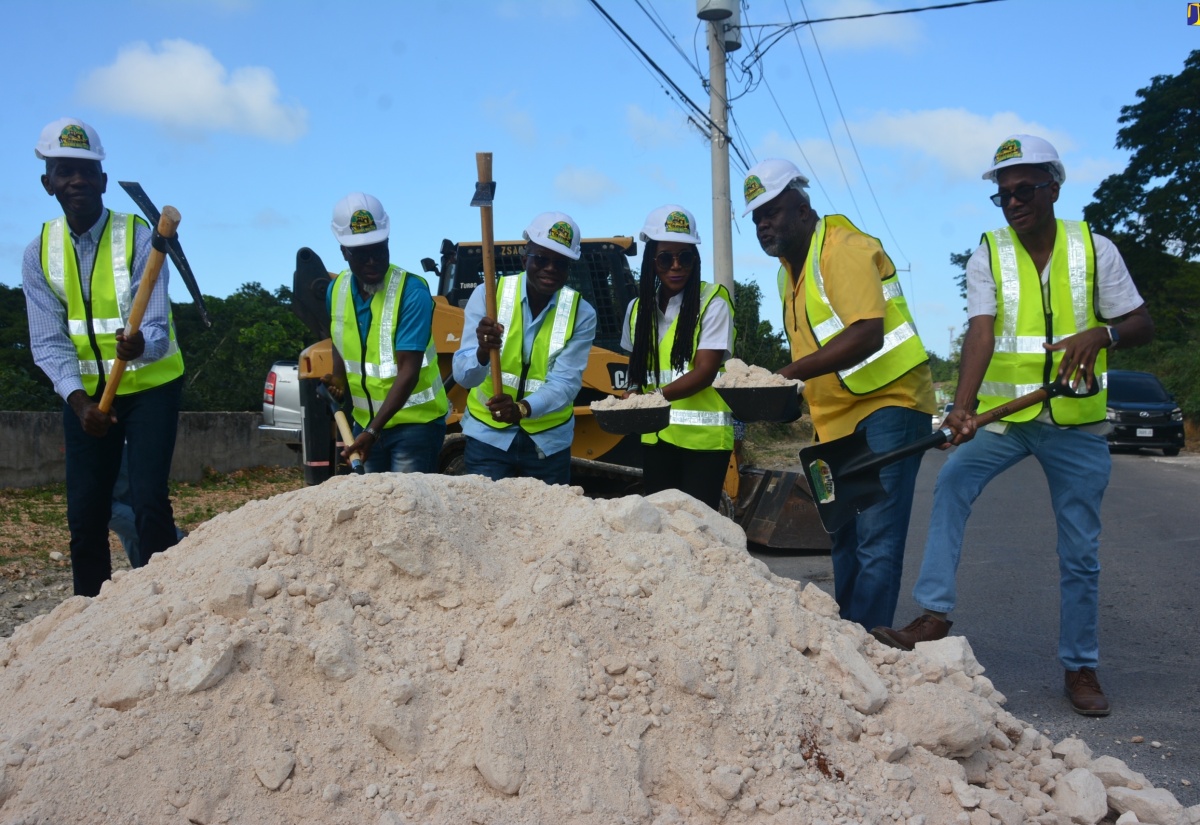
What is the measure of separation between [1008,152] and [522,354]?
2228 millimetres

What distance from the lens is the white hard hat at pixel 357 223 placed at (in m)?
4.77

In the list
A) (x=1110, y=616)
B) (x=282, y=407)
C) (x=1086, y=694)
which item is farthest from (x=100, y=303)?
(x=282, y=407)

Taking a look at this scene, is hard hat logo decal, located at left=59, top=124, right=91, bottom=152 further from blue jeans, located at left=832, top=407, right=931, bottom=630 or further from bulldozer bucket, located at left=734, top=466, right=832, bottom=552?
bulldozer bucket, located at left=734, top=466, right=832, bottom=552

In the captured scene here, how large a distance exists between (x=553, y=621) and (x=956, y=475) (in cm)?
209

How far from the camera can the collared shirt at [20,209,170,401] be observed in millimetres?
4484

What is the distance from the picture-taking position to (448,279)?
9844 mm

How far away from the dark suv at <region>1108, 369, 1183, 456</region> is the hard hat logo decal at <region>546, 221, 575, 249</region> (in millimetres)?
16905

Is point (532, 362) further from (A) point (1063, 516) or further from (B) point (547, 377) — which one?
(A) point (1063, 516)

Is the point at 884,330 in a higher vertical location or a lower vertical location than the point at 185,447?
higher

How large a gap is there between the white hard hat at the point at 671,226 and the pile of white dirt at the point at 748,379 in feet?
2.27

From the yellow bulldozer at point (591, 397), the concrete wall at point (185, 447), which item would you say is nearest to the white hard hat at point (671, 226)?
the yellow bulldozer at point (591, 397)

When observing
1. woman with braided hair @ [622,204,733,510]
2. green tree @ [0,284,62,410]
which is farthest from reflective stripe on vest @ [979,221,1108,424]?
green tree @ [0,284,62,410]

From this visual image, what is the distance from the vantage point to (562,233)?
477cm

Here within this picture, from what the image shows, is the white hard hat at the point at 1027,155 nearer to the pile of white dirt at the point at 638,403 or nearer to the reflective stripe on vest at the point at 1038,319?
the reflective stripe on vest at the point at 1038,319
